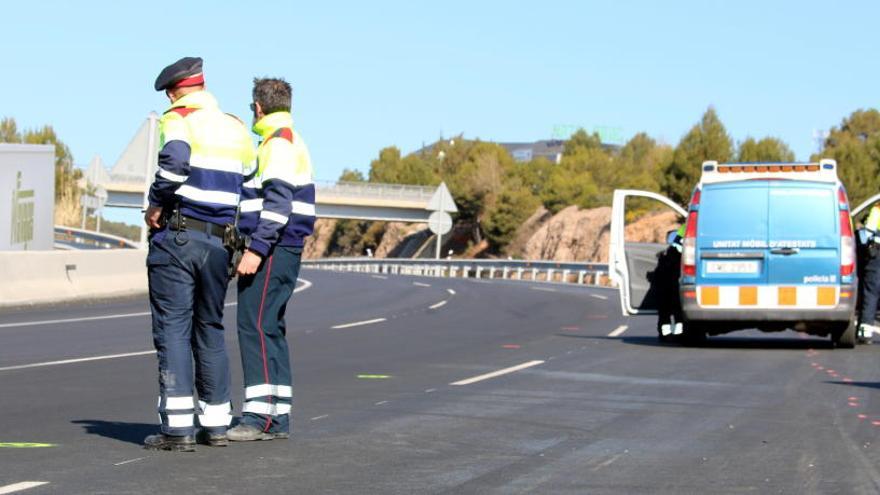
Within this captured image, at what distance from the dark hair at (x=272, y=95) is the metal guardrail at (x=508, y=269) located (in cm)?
4292

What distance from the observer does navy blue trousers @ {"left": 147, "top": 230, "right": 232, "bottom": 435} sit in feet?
27.5

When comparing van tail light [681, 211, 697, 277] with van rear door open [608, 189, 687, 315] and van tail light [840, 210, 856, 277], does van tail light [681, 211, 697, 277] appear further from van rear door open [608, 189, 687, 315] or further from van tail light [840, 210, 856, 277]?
van tail light [840, 210, 856, 277]

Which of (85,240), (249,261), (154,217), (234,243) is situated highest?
(154,217)

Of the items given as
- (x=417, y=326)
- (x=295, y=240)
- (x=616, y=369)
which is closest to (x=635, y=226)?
(x=417, y=326)

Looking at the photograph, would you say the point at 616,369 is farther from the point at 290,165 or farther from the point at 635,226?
the point at 635,226

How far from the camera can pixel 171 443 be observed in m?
8.29

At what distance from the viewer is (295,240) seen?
9.09m

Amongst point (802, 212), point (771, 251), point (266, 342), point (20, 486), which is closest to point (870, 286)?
point (802, 212)

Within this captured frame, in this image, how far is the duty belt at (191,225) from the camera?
8.42m

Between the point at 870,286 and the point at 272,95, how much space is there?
12022 mm

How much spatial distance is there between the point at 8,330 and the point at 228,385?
35.3 feet

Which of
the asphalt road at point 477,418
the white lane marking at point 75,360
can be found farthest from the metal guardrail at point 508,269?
the white lane marking at point 75,360

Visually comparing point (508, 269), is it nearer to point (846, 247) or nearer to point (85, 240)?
point (85, 240)

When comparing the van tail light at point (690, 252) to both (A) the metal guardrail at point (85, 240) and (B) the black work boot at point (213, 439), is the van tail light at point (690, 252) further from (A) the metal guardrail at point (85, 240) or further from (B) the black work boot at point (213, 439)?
(A) the metal guardrail at point (85, 240)
